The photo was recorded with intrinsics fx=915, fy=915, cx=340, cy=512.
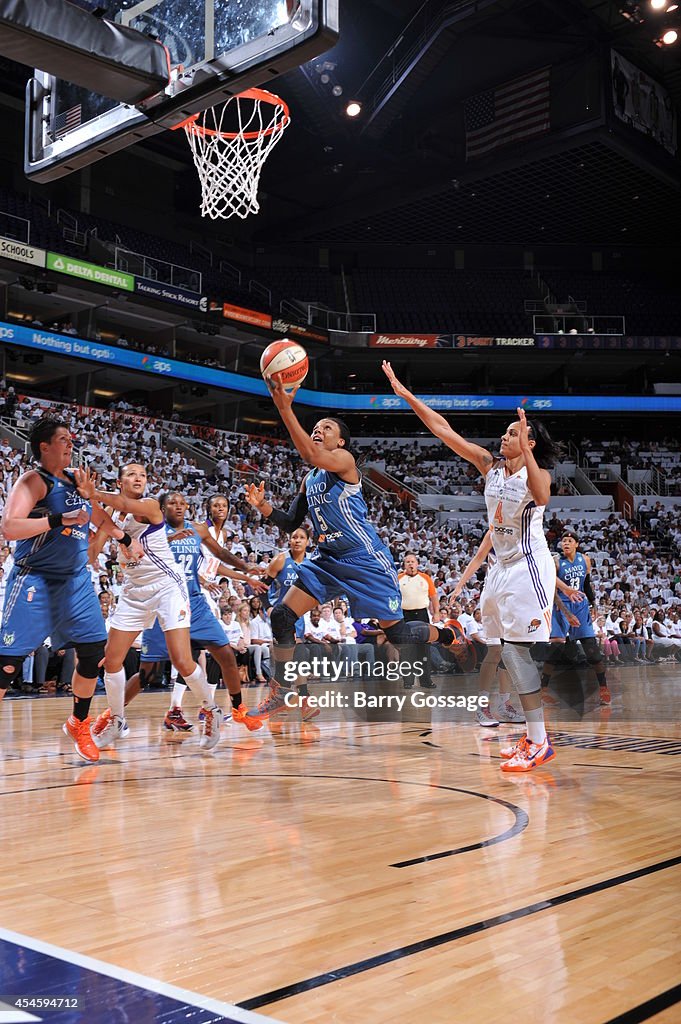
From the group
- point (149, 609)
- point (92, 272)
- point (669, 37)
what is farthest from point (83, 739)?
point (669, 37)

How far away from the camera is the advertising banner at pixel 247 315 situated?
27.2 m

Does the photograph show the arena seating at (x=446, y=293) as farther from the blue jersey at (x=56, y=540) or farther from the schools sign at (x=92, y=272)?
the blue jersey at (x=56, y=540)

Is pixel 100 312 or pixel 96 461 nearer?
pixel 96 461

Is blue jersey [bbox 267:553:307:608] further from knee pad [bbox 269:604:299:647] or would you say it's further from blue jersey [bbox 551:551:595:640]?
blue jersey [bbox 551:551:595:640]

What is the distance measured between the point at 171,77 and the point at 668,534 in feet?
84.4

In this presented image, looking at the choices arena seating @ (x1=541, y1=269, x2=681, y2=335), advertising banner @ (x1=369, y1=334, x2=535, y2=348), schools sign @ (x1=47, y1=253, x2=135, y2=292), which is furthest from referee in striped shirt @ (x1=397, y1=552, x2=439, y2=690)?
arena seating @ (x1=541, y1=269, x2=681, y2=335)

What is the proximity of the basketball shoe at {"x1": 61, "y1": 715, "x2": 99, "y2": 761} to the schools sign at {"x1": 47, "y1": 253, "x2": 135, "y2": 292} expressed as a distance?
1918 cm

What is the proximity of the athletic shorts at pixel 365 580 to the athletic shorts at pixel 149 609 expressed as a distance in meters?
1.06

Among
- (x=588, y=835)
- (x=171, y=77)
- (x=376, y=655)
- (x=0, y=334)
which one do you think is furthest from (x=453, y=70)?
(x=588, y=835)

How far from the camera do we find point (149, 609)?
613 cm

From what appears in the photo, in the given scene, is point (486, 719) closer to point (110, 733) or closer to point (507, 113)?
point (110, 733)

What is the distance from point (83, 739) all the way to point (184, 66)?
392cm

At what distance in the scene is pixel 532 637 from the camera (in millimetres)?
5406

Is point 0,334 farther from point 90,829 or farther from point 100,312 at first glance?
point 90,829
